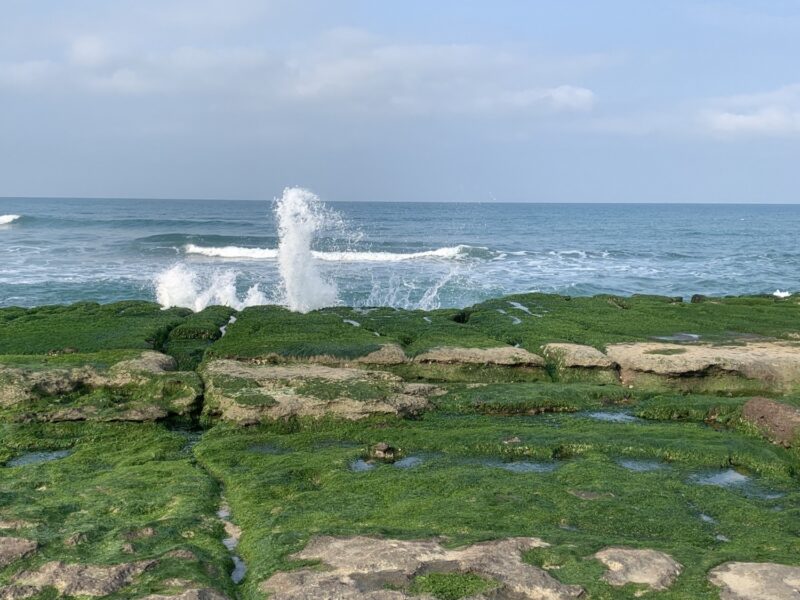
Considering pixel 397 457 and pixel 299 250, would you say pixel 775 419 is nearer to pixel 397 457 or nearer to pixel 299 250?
pixel 397 457

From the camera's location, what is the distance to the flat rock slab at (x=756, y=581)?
770 cm

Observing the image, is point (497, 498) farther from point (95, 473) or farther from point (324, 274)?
point (324, 274)

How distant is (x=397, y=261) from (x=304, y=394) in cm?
4645

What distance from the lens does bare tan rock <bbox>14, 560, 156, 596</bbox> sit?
795 cm

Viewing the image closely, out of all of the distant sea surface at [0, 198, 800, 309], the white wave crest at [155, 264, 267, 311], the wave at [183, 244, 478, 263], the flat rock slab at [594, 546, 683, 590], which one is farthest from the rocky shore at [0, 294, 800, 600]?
the wave at [183, 244, 478, 263]

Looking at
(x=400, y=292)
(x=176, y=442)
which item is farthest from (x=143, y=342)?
(x=400, y=292)

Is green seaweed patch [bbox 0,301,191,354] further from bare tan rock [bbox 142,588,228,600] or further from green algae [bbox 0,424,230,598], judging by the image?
bare tan rock [bbox 142,588,228,600]

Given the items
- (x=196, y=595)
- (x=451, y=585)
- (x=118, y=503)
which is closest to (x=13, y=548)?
(x=118, y=503)

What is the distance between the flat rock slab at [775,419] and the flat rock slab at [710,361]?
9.06 feet

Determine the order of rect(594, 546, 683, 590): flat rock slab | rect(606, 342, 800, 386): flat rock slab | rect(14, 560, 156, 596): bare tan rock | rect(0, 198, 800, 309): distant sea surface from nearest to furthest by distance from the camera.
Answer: rect(14, 560, 156, 596): bare tan rock < rect(594, 546, 683, 590): flat rock slab < rect(606, 342, 800, 386): flat rock slab < rect(0, 198, 800, 309): distant sea surface

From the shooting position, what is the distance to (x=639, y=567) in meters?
8.38

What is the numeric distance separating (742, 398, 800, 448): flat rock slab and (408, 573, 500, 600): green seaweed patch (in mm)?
9093

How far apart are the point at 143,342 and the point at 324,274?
28.2 metres

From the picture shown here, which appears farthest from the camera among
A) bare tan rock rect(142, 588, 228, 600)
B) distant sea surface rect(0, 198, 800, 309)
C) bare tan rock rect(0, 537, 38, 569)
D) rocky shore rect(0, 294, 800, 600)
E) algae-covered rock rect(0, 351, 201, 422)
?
distant sea surface rect(0, 198, 800, 309)
